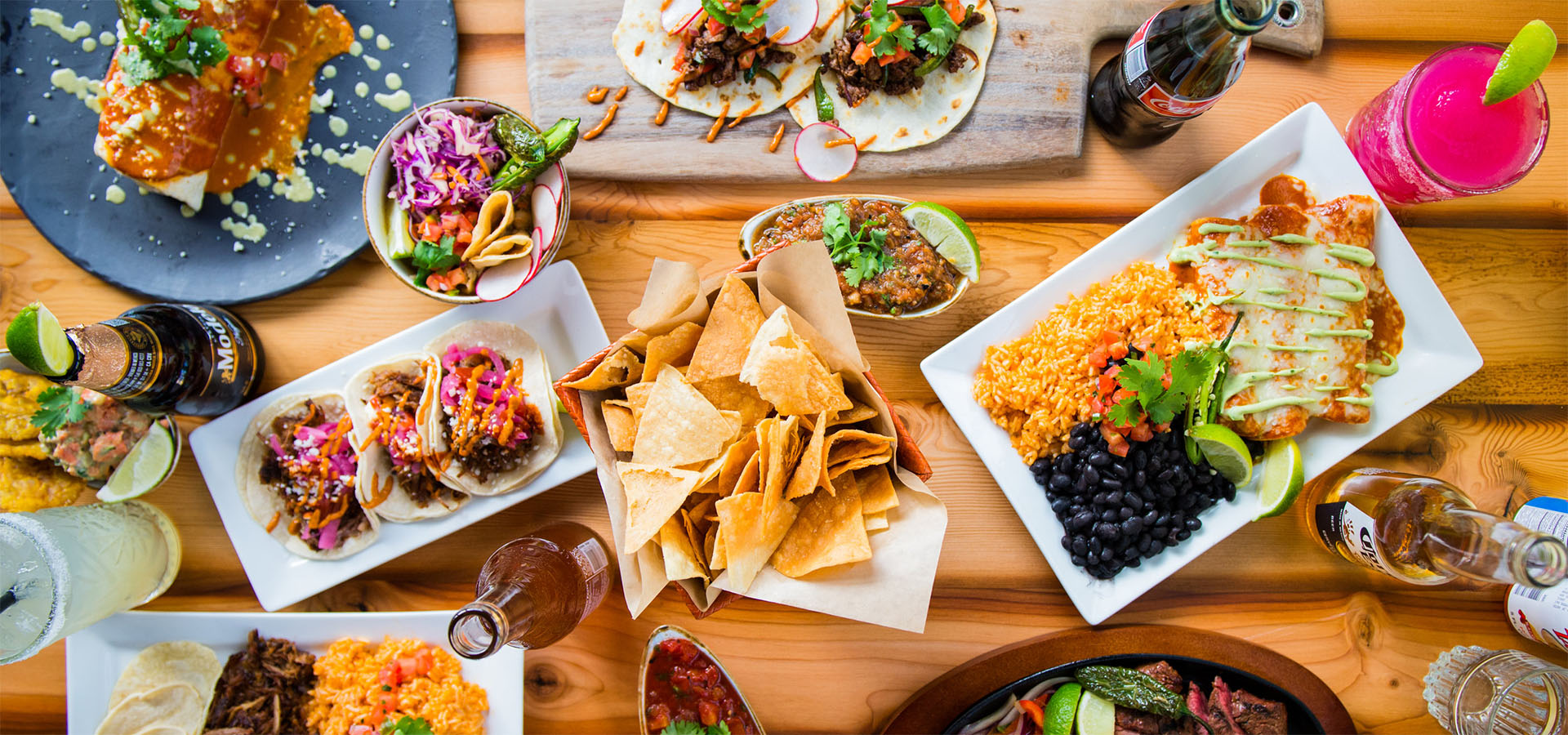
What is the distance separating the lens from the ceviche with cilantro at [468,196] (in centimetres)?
202

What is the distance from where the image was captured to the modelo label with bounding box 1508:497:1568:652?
2.09 meters

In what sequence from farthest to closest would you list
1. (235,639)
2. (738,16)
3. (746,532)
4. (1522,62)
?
1. (235,639)
2. (738,16)
3. (1522,62)
4. (746,532)

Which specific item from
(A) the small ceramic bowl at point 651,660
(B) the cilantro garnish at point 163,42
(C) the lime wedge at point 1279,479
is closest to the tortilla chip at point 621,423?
(A) the small ceramic bowl at point 651,660

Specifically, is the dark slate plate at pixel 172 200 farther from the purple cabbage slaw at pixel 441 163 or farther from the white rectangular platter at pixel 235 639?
the white rectangular platter at pixel 235 639

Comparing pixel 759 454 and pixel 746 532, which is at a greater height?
pixel 759 454

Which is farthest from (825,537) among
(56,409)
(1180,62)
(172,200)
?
(172,200)

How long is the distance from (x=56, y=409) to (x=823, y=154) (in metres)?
2.18

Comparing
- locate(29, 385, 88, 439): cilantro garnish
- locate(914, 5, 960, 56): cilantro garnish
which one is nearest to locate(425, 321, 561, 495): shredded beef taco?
locate(29, 385, 88, 439): cilantro garnish

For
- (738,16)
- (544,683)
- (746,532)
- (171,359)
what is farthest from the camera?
(544,683)

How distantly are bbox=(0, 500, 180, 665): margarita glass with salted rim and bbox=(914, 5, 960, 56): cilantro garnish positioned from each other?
103 inches

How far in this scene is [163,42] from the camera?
2053 millimetres

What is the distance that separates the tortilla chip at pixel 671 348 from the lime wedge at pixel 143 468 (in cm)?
150

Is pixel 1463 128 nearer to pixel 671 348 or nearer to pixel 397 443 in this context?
pixel 671 348

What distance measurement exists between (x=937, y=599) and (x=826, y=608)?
2.37ft
